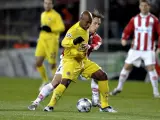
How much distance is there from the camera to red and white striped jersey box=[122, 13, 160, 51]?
18281mm

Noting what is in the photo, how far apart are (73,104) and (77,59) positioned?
84.2 inches

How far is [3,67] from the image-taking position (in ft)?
90.9

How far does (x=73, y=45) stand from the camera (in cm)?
1309

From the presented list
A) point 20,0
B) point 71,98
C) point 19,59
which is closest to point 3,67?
point 19,59

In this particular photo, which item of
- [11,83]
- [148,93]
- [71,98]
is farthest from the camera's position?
[11,83]

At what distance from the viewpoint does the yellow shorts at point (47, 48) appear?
67.0 ft

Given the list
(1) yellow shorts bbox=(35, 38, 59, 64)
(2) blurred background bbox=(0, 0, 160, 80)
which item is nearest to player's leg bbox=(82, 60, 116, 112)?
(1) yellow shorts bbox=(35, 38, 59, 64)

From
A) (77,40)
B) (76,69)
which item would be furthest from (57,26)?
(77,40)

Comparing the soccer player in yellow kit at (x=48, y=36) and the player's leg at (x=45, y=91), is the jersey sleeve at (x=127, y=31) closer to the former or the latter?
→ the soccer player in yellow kit at (x=48, y=36)

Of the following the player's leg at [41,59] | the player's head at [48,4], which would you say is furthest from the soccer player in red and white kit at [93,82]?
the player's leg at [41,59]

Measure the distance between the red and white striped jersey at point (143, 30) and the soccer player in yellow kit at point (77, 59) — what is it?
16.3 ft

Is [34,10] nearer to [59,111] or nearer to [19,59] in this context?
[19,59]

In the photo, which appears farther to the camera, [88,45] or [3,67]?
[3,67]

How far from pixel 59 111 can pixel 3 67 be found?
14547 millimetres
